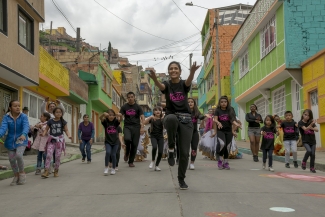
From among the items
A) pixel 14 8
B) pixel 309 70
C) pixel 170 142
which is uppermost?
pixel 14 8

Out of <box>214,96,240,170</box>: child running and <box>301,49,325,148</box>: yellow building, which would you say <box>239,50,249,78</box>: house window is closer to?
<box>301,49,325,148</box>: yellow building

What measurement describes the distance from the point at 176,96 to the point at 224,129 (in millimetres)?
3905

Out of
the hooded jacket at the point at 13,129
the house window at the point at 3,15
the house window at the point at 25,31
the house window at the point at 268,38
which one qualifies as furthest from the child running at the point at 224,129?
the house window at the point at 268,38

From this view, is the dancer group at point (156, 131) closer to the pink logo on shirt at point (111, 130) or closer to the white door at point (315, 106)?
the pink logo on shirt at point (111, 130)

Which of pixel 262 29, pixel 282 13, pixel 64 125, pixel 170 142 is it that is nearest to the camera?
pixel 170 142

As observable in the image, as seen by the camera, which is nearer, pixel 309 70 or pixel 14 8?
pixel 14 8

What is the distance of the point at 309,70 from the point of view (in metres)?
16.5

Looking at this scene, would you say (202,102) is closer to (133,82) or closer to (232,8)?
(232,8)

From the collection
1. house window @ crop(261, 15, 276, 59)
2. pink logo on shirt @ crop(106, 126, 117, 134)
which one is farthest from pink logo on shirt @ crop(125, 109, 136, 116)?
house window @ crop(261, 15, 276, 59)

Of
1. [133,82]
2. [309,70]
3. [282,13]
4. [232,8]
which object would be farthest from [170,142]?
[133,82]

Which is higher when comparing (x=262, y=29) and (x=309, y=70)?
(x=262, y=29)

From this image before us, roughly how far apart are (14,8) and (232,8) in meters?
26.7

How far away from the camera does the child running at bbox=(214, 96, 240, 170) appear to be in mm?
9922

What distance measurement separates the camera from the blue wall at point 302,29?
56.9 feet
